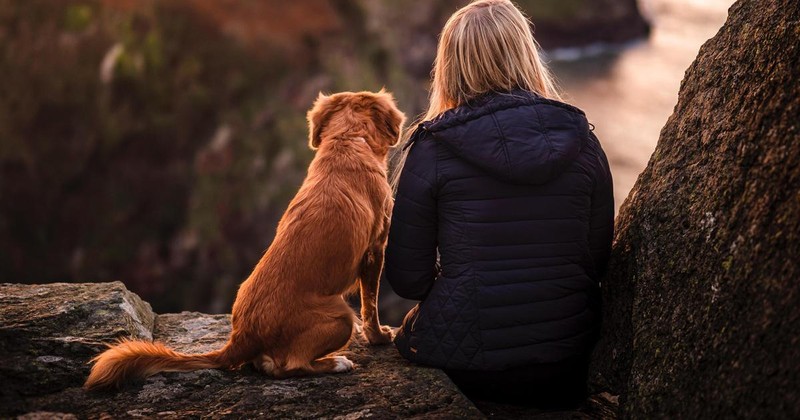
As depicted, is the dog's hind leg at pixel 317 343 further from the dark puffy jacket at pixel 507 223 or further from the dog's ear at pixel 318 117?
the dog's ear at pixel 318 117

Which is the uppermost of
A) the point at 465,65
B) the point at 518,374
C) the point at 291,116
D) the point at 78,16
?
the point at 78,16

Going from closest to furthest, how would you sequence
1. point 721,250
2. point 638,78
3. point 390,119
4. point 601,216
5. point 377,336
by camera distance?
point 721,250 < point 601,216 < point 377,336 < point 390,119 < point 638,78

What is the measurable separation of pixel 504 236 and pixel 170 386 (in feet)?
5.93

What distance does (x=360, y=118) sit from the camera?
448cm

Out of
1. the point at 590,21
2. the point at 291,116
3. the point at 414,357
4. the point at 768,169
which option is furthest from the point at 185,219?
the point at 590,21

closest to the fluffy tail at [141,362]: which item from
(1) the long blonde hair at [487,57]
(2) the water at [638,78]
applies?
(1) the long blonde hair at [487,57]

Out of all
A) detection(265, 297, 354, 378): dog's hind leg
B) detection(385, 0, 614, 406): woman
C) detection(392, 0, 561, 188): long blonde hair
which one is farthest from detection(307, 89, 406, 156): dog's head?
detection(265, 297, 354, 378): dog's hind leg

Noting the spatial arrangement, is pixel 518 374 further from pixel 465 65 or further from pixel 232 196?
pixel 232 196

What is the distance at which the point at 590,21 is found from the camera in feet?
123

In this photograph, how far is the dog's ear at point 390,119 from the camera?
4.55 metres

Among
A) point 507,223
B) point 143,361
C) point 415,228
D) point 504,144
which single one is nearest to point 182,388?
point 143,361

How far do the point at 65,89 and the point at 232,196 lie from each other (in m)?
4.15

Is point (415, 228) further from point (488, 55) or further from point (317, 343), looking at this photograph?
point (488, 55)

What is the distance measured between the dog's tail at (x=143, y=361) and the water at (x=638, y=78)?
13.2m
